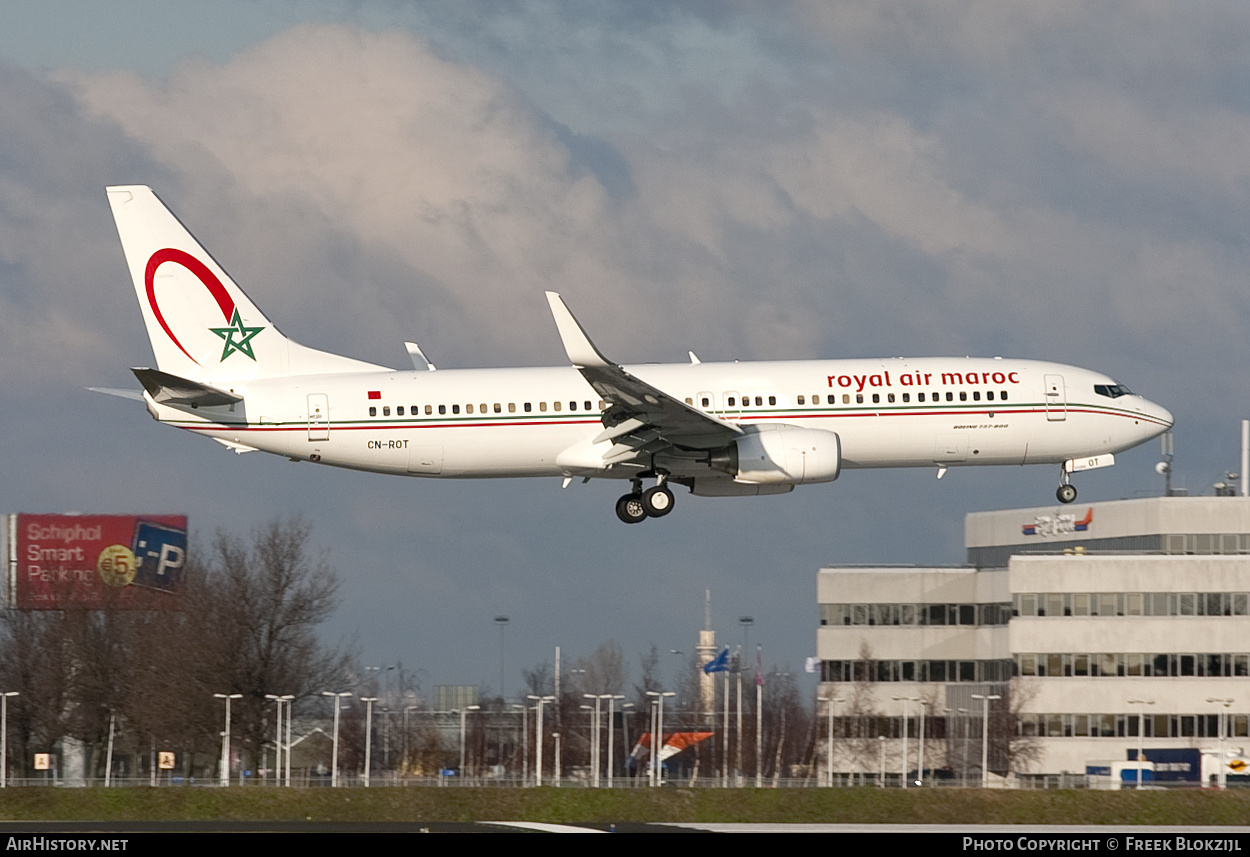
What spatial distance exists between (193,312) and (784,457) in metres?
19.2

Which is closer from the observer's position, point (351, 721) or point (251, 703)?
point (251, 703)

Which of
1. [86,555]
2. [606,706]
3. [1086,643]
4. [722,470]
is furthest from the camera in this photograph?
[606,706]

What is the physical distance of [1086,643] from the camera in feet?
335

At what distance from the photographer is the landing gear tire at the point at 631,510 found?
57750 mm

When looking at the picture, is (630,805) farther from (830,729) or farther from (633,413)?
(830,729)

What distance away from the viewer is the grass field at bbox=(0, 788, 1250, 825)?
217 ft

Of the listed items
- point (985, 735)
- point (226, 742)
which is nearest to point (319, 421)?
point (226, 742)

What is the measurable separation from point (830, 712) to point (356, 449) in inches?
2073

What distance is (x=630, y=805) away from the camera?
69062mm

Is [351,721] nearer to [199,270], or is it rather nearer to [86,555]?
[86,555]

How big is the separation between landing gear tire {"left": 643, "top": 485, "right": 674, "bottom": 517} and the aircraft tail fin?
9215 millimetres

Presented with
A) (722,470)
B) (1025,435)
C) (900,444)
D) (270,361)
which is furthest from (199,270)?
(1025,435)

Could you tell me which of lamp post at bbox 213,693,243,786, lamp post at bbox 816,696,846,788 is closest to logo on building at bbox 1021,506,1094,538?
lamp post at bbox 816,696,846,788
